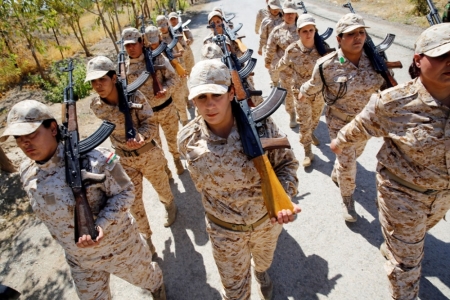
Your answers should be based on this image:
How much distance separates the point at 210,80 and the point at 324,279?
2.31 m

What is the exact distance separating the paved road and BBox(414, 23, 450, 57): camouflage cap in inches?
83.8

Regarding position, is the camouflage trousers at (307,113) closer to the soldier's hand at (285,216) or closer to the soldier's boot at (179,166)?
the soldier's boot at (179,166)

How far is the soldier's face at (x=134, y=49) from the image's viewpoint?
445 centimetres

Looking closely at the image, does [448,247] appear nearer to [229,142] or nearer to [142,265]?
[229,142]

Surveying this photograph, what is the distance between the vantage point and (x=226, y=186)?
83.7 inches

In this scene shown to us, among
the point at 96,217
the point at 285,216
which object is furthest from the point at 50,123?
the point at 285,216

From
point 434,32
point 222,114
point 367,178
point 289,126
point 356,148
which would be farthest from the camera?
point 289,126

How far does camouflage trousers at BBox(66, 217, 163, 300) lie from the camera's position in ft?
8.07

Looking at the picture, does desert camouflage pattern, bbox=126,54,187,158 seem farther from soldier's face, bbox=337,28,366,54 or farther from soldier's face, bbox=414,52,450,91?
soldier's face, bbox=414,52,450,91

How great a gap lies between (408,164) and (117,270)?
2496 mm

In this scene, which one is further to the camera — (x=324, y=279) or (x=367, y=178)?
(x=367, y=178)

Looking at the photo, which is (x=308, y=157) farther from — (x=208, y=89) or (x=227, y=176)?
(x=208, y=89)

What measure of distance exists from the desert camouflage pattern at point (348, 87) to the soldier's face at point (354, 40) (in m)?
0.11

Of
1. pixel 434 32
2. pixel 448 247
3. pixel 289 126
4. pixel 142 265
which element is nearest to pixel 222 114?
pixel 434 32
